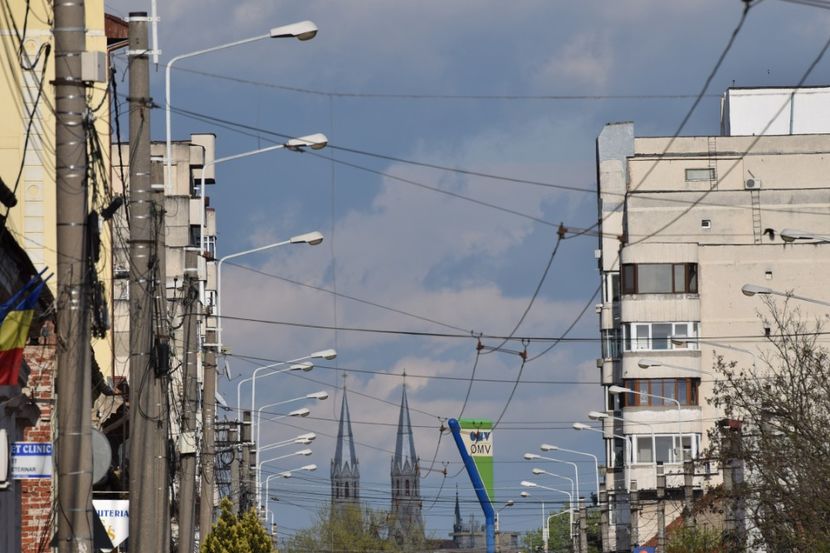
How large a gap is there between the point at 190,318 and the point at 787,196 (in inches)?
2658

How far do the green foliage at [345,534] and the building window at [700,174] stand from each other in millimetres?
62377

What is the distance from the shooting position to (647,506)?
8600 centimetres

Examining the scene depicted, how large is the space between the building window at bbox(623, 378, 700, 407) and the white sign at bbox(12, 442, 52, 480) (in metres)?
74.6

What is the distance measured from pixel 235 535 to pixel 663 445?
40.9 m

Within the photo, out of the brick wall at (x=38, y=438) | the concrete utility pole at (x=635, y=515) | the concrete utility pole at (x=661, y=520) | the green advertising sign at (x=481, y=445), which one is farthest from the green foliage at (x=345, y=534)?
the brick wall at (x=38, y=438)

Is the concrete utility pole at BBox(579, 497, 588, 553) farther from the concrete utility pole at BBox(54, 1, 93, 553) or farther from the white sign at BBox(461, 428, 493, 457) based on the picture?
the concrete utility pole at BBox(54, 1, 93, 553)

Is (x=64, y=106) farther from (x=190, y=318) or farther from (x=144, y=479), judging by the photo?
(x=190, y=318)

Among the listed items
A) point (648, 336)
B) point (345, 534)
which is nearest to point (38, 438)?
point (648, 336)

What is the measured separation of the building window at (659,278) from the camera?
3681 inches

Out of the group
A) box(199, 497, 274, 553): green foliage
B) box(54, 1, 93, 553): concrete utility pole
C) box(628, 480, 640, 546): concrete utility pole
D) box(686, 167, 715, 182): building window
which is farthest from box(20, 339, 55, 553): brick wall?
box(686, 167, 715, 182): building window

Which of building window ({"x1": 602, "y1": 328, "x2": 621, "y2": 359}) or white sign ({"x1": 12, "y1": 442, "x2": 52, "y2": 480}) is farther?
building window ({"x1": 602, "y1": 328, "x2": 621, "y2": 359})

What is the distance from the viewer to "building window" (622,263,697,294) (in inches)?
3681

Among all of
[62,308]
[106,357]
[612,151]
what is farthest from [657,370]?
[62,308]

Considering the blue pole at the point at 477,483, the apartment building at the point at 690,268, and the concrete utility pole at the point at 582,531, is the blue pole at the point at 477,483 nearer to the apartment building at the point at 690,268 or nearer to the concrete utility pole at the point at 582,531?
the apartment building at the point at 690,268
